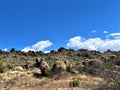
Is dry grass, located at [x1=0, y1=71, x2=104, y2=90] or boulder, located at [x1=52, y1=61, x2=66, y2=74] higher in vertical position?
boulder, located at [x1=52, y1=61, x2=66, y2=74]

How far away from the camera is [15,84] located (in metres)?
23.9

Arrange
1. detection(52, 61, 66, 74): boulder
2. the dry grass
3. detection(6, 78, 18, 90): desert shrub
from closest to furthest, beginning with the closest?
the dry grass < detection(6, 78, 18, 90): desert shrub < detection(52, 61, 66, 74): boulder

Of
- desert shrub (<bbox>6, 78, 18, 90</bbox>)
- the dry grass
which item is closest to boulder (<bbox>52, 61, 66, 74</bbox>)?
the dry grass

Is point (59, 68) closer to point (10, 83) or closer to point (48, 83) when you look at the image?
point (48, 83)

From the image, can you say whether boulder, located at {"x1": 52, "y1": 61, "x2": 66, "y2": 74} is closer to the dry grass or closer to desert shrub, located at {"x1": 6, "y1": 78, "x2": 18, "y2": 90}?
the dry grass

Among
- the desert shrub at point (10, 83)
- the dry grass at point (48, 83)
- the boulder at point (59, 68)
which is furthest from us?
the boulder at point (59, 68)

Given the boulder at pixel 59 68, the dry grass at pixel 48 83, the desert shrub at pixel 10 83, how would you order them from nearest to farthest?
the dry grass at pixel 48 83
the desert shrub at pixel 10 83
the boulder at pixel 59 68

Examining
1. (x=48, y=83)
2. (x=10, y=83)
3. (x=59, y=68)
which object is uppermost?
(x=59, y=68)

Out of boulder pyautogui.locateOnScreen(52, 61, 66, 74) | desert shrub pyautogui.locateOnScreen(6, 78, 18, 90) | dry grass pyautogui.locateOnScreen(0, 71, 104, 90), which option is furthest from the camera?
boulder pyautogui.locateOnScreen(52, 61, 66, 74)

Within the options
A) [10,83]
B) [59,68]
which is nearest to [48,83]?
[10,83]

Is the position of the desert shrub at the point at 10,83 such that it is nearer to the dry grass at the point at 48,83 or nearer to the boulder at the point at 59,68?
the dry grass at the point at 48,83

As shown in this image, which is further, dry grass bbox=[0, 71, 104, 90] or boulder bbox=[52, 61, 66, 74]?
boulder bbox=[52, 61, 66, 74]

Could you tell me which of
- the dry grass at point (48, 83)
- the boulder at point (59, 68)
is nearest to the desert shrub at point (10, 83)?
the dry grass at point (48, 83)

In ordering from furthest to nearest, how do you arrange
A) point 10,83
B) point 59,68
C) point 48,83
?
1. point 59,68
2. point 10,83
3. point 48,83
